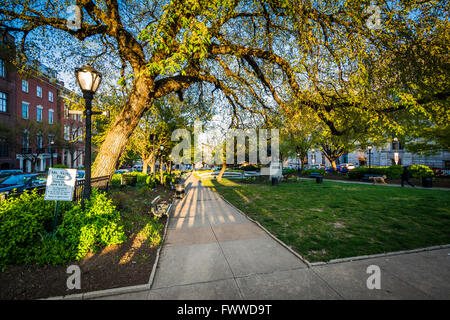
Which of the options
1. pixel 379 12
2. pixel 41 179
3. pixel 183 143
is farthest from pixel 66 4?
pixel 183 143

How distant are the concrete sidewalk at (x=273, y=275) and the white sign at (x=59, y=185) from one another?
2.52m

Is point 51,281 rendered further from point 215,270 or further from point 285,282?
point 285,282

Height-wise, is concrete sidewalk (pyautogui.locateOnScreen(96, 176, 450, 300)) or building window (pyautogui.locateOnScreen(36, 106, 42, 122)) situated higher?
building window (pyautogui.locateOnScreen(36, 106, 42, 122))

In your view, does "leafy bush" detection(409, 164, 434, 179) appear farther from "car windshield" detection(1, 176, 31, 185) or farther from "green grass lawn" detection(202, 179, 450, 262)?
"car windshield" detection(1, 176, 31, 185)

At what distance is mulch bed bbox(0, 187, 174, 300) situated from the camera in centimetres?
304

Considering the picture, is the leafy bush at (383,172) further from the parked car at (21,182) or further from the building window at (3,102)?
the building window at (3,102)

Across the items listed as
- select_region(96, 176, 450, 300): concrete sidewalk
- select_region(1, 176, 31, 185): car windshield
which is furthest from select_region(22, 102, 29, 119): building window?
select_region(96, 176, 450, 300): concrete sidewalk

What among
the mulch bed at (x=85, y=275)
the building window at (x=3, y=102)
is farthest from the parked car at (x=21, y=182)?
the building window at (x=3, y=102)

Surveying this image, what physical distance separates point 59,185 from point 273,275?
479 cm

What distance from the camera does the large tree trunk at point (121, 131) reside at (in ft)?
20.8

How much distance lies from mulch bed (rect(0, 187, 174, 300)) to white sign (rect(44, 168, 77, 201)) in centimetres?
133

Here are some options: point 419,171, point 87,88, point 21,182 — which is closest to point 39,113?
point 21,182

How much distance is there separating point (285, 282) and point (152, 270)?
2.34 metres

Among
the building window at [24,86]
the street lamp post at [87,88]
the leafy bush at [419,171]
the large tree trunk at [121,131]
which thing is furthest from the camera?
the building window at [24,86]
